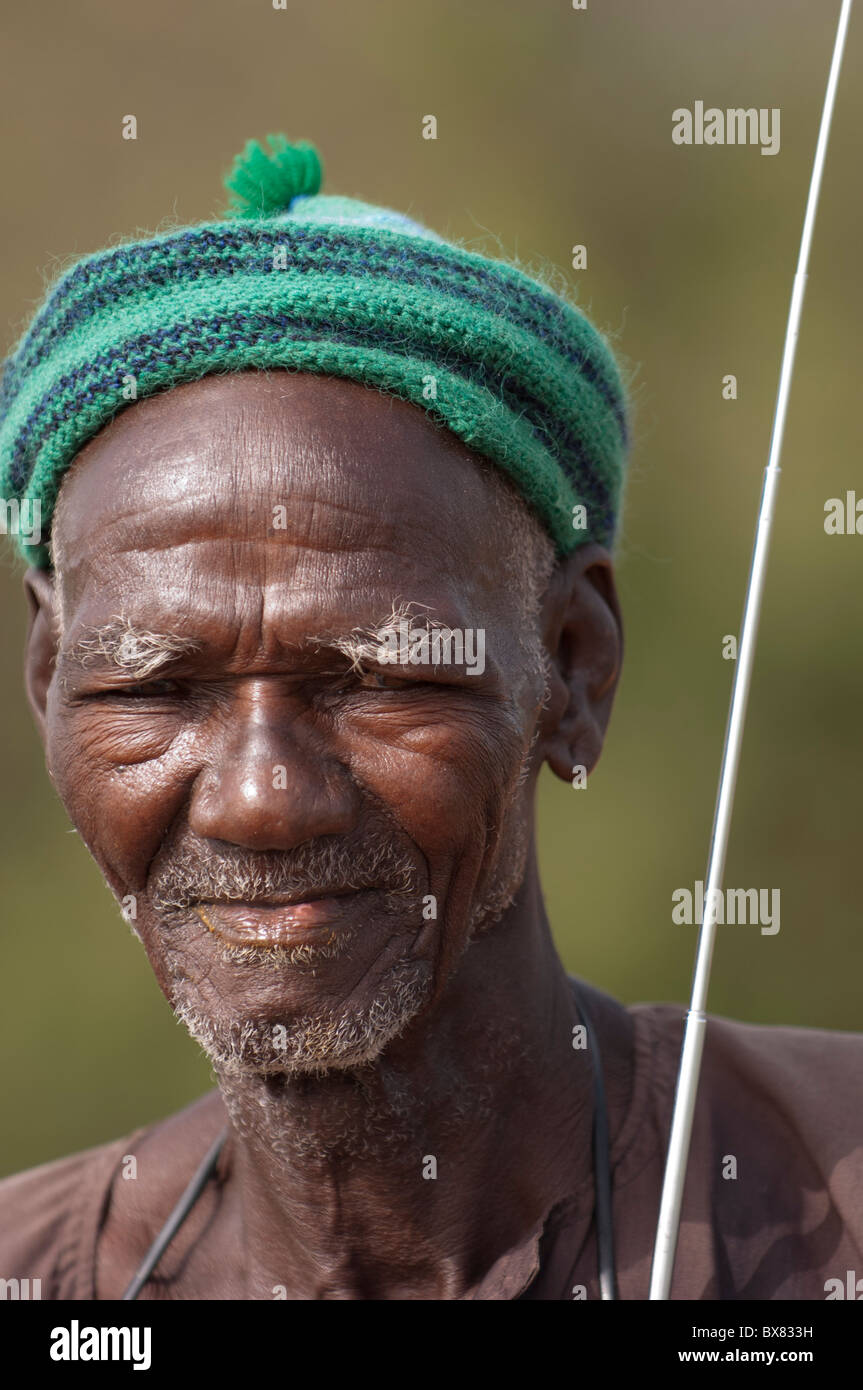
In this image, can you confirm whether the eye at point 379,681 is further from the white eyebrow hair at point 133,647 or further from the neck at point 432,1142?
the neck at point 432,1142

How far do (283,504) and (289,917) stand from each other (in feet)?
2.04

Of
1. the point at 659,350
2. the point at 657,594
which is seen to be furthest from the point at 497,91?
the point at 657,594

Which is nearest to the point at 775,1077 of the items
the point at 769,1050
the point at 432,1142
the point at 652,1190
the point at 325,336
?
the point at 769,1050

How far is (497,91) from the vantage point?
23.7 feet

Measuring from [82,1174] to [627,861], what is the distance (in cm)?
412

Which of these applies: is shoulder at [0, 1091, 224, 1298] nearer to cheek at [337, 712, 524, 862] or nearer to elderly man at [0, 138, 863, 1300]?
elderly man at [0, 138, 863, 1300]

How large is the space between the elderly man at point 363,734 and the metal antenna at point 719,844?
0.43 meters

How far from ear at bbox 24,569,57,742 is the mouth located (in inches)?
25.9

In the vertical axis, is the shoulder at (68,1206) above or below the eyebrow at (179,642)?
below

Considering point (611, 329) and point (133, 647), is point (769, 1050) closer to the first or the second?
point (133, 647)

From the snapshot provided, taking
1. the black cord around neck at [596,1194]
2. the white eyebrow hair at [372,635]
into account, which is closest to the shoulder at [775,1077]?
the black cord around neck at [596,1194]

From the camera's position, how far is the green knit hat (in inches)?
98.0

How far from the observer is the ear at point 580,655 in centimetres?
278

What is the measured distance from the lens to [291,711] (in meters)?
2.39
